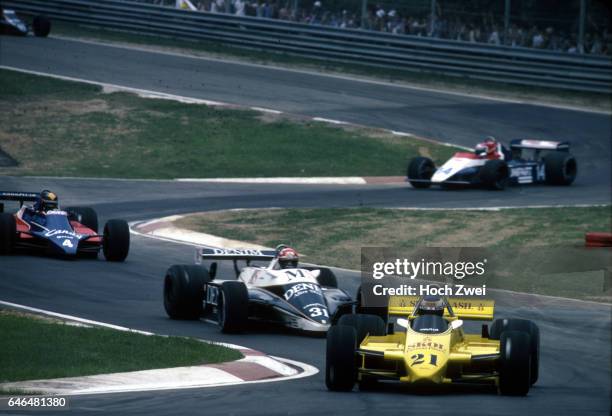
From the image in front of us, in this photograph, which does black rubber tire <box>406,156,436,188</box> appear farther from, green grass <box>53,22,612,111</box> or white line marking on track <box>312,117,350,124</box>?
green grass <box>53,22,612,111</box>

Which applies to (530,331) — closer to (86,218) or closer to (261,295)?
(261,295)

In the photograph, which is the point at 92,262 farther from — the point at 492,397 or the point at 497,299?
the point at 492,397

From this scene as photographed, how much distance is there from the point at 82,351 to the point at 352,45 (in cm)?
3484

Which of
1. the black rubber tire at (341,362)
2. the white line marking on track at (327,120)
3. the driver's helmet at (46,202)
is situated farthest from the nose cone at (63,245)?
the white line marking on track at (327,120)

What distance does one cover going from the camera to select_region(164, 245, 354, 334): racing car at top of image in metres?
16.2

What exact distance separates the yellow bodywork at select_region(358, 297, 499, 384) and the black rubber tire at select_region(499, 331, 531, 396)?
27cm

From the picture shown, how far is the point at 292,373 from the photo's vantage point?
44.4 feet

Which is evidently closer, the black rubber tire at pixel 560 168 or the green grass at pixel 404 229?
the green grass at pixel 404 229

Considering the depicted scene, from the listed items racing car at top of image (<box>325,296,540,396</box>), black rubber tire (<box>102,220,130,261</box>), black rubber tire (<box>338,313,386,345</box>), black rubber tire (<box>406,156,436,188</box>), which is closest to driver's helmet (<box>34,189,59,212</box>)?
black rubber tire (<box>102,220,130,261</box>)

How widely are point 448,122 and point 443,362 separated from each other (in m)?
28.3

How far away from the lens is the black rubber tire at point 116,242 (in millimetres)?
21547

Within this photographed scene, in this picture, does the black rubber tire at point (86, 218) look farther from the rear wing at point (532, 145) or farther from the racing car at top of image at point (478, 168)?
the rear wing at point (532, 145)

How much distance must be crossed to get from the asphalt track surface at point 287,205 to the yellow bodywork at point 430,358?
203 mm

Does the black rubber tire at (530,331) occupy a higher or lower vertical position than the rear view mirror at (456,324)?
lower
